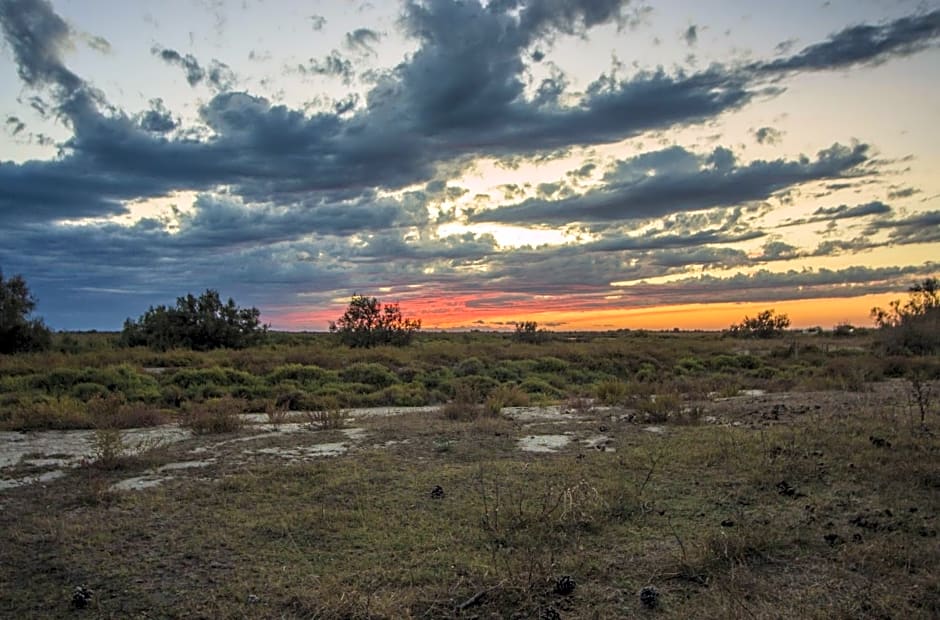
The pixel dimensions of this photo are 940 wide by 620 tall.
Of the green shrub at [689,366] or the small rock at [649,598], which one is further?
the green shrub at [689,366]

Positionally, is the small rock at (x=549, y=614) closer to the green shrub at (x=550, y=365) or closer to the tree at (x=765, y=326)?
the green shrub at (x=550, y=365)

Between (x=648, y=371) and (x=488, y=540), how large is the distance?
22583 millimetres

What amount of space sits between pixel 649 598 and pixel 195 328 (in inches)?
1340

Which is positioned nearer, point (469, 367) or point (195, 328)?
point (469, 367)

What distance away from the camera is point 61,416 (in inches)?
470

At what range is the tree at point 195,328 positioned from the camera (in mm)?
33906

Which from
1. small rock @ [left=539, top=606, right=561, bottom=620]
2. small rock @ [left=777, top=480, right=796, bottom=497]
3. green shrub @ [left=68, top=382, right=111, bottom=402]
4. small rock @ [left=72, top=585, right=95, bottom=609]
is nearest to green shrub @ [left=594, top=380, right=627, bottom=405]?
small rock @ [left=777, top=480, right=796, bottom=497]

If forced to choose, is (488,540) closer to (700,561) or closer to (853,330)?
(700,561)

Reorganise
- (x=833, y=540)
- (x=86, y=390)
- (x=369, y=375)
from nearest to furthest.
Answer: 1. (x=833, y=540)
2. (x=86, y=390)
3. (x=369, y=375)

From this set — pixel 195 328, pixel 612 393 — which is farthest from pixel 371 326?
pixel 612 393

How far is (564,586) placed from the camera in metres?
4.18

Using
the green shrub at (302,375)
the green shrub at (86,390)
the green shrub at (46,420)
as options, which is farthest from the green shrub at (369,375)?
the green shrub at (46,420)

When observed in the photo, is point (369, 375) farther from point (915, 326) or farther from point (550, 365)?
point (915, 326)

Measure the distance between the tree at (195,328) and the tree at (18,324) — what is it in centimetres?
498
